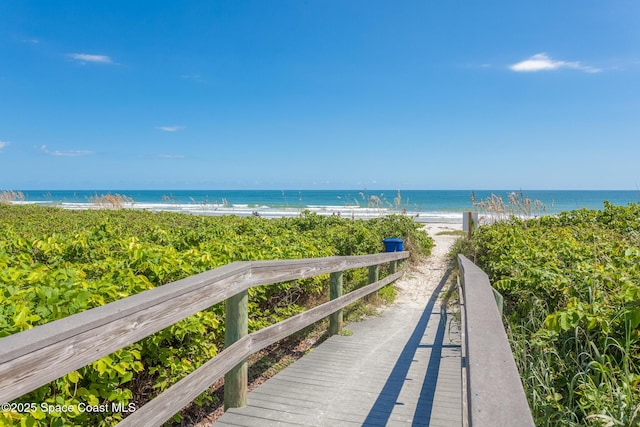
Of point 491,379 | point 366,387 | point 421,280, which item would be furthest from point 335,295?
point 421,280

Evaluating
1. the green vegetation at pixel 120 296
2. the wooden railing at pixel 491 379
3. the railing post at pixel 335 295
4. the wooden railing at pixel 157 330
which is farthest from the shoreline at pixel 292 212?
the wooden railing at pixel 491 379

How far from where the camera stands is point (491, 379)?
4.05 feet

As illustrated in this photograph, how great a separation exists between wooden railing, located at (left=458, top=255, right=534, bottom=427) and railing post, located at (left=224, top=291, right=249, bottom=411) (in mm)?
1707

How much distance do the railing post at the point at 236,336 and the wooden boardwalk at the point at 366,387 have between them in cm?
8

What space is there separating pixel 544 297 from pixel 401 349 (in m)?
2.14

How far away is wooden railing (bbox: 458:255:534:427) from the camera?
3.44 feet

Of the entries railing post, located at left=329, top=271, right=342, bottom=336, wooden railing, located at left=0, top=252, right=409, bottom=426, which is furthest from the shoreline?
wooden railing, located at left=0, top=252, right=409, bottom=426

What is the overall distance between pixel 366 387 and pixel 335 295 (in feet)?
5.21

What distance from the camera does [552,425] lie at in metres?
2.20

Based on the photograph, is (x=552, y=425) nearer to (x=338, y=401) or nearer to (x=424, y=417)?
(x=424, y=417)

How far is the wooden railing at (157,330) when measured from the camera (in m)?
1.41

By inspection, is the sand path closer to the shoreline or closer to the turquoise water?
the turquoise water

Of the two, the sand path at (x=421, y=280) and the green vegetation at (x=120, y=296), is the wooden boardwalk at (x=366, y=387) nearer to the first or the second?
the green vegetation at (x=120, y=296)

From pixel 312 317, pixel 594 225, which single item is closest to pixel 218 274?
pixel 312 317
